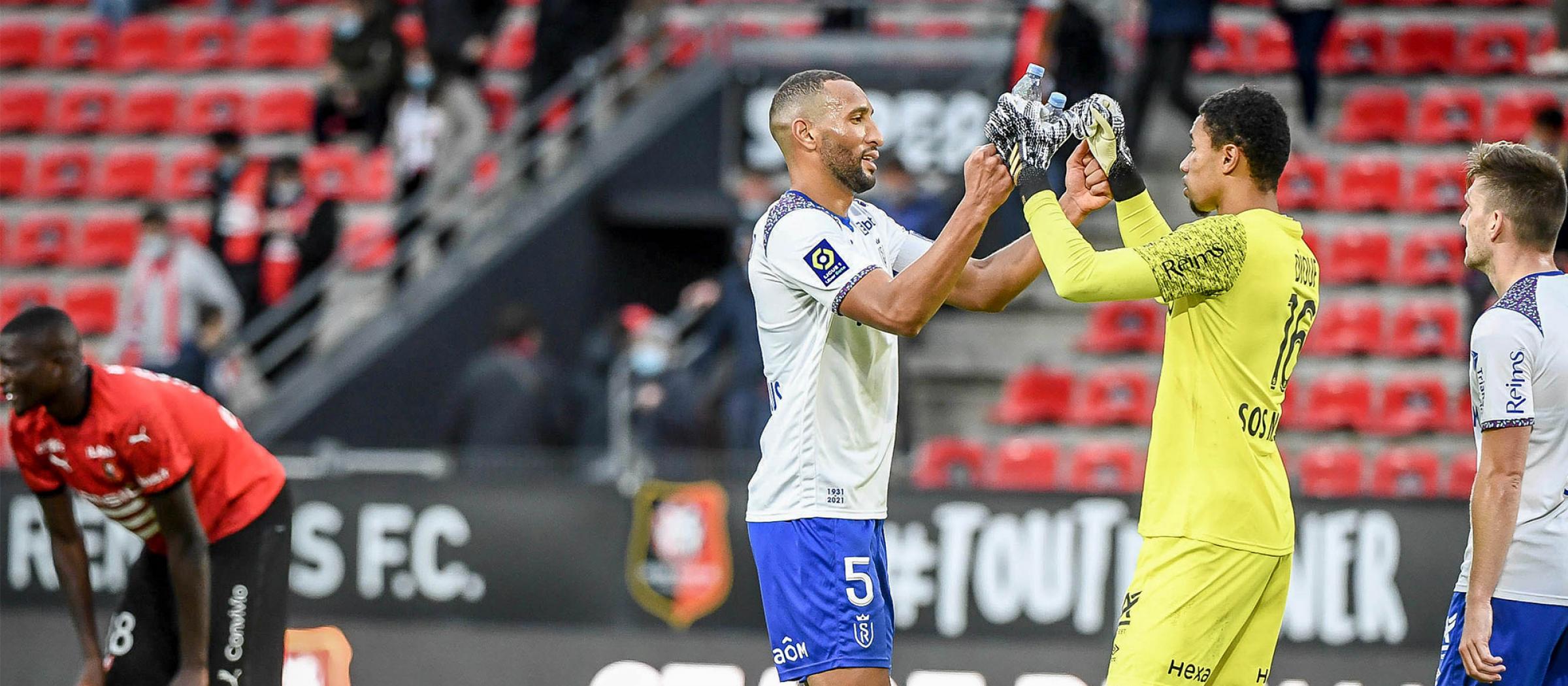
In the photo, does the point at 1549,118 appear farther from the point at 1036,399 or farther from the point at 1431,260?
the point at 1036,399

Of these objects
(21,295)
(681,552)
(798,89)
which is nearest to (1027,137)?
(798,89)

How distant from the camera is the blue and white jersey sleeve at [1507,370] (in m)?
5.11

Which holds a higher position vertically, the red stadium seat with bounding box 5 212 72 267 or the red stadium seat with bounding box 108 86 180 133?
the red stadium seat with bounding box 108 86 180 133

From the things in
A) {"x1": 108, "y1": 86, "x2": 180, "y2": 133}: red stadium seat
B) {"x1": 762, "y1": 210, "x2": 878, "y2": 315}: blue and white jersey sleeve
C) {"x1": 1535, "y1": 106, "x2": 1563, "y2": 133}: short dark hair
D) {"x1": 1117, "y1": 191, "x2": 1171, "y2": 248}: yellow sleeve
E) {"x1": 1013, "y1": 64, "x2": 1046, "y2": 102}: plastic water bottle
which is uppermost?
{"x1": 108, "y1": 86, "x2": 180, "y2": 133}: red stadium seat

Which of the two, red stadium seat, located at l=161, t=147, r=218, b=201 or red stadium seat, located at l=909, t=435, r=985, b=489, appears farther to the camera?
red stadium seat, located at l=161, t=147, r=218, b=201

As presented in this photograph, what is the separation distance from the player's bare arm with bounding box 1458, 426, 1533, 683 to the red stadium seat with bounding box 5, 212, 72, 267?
14.7 meters

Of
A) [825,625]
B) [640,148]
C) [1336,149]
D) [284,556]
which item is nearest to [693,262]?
[640,148]

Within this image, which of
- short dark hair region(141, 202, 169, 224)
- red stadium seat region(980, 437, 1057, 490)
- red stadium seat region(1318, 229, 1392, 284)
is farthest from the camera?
short dark hair region(141, 202, 169, 224)

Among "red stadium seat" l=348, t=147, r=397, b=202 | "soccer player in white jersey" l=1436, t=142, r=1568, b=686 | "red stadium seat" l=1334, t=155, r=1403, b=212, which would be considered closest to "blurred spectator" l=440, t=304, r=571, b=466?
"red stadium seat" l=348, t=147, r=397, b=202

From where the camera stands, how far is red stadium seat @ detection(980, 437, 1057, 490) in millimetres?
12195

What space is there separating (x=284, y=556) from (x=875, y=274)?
2463 millimetres

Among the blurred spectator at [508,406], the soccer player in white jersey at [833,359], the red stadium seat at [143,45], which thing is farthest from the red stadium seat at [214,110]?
the soccer player in white jersey at [833,359]

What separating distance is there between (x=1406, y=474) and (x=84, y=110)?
12.7 m

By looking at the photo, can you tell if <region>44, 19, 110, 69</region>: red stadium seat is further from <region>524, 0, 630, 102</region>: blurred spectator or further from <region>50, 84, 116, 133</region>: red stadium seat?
<region>524, 0, 630, 102</region>: blurred spectator
